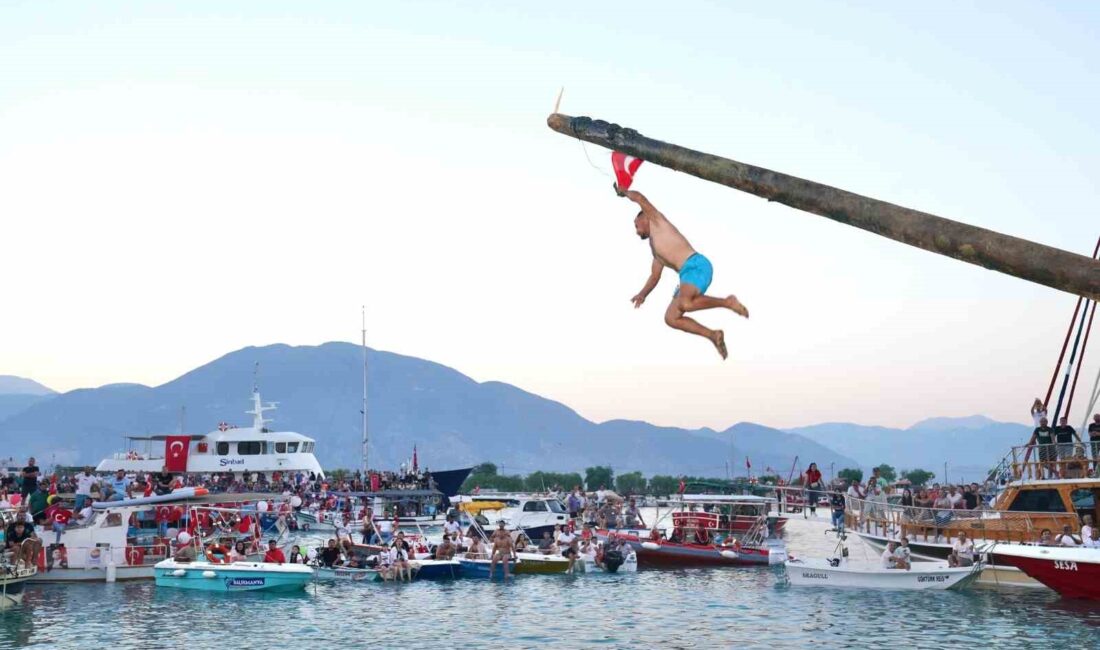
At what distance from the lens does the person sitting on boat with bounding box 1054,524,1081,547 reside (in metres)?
30.3

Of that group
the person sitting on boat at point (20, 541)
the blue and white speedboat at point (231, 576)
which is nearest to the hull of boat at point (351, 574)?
the blue and white speedboat at point (231, 576)

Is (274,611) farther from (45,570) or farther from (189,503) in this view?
(45,570)

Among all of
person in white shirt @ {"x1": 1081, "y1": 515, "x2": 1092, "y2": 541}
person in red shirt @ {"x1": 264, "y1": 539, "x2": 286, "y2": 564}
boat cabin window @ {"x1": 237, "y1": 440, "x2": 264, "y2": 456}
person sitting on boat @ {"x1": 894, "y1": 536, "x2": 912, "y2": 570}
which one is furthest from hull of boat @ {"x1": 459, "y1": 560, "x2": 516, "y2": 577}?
boat cabin window @ {"x1": 237, "y1": 440, "x2": 264, "y2": 456}

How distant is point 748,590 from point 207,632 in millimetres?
17550

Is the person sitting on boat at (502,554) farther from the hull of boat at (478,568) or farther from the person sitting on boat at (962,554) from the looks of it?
the person sitting on boat at (962,554)

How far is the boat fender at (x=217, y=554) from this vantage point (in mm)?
35184

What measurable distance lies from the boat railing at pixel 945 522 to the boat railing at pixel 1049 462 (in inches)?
42.9

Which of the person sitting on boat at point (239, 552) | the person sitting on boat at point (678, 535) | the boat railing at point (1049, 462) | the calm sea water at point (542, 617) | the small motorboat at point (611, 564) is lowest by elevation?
the calm sea water at point (542, 617)

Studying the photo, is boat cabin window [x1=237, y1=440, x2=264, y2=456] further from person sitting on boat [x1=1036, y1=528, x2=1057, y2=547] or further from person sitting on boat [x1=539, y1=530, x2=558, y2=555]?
person sitting on boat [x1=1036, y1=528, x2=1057, y2=547]

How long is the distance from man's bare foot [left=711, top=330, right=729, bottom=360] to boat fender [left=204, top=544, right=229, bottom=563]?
30.6 meters

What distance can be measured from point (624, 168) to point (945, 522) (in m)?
31.3

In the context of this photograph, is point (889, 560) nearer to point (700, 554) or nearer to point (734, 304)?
point (700, 554)

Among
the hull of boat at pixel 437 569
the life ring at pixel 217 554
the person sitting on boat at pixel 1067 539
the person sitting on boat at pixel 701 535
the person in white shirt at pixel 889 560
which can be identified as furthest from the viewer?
the person sitting on boat at pixel 701 535

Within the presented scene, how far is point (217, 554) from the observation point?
117ft
